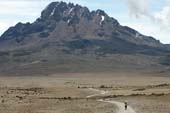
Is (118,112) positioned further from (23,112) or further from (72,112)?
(23,112)

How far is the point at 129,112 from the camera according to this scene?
55.0 meters

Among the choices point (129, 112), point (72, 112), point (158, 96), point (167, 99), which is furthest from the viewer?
point (158, 96)

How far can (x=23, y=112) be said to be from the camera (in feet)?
198

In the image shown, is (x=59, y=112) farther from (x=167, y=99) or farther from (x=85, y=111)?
(x=167, y=99)

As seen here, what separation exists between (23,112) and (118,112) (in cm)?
1125

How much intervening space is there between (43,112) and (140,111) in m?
11.0

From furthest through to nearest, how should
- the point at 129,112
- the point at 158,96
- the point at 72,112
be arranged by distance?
the point at 158,96 < the point at 72,112 < the point at 129,112

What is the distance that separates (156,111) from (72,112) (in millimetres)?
9271

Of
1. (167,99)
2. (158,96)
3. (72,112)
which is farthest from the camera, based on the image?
(158,96)

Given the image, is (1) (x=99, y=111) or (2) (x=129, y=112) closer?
(2) (x=129, y=112)

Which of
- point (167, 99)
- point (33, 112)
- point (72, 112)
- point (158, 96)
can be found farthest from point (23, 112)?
point (158, 96)

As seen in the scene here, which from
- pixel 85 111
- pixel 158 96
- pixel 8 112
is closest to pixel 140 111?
pixel 85 111

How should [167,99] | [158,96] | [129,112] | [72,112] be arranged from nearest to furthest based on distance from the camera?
[129,112]
[72,112]
[167,99]
[158,96]

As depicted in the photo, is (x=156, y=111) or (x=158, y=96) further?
(x=158, y=96)
